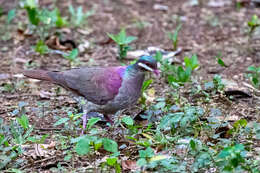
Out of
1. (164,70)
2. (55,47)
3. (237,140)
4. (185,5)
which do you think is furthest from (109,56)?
(237,140)

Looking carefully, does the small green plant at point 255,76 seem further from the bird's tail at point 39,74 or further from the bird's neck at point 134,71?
the bird's tail at point 39,74

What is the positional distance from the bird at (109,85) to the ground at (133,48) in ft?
0.94

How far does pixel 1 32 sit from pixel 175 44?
9.33 ft

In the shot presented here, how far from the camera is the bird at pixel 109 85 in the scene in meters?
4.64

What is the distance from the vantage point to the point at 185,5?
8.61 metres

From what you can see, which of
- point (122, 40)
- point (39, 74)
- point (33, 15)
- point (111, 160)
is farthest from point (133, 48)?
point (111, 160)

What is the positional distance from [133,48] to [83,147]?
11.9ft

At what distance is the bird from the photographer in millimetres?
4645

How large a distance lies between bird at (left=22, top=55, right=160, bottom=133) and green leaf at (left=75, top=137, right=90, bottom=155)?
3.62ft

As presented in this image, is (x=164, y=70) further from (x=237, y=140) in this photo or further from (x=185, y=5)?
(x=185, y=5)

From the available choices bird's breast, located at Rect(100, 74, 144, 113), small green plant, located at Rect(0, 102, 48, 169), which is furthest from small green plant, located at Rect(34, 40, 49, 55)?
bird's breast, located at Rect(100, 74, 144, 113)

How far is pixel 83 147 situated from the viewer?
140 inches

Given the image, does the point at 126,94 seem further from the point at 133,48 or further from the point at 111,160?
the point at 133,48

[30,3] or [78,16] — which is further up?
[30,3]
